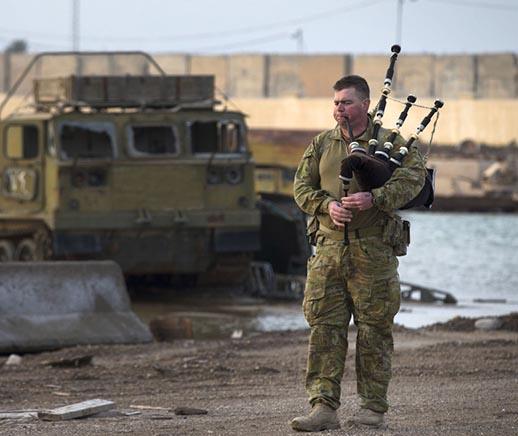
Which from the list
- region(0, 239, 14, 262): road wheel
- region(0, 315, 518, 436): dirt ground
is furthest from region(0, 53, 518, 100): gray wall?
region(0, 315, 518, 436): dirt ground

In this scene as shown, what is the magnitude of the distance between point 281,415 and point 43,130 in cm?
1027

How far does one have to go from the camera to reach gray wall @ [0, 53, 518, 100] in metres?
77.3

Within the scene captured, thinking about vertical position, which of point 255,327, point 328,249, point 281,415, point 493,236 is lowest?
point 493,236

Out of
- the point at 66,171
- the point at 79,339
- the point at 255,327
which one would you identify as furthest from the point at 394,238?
the point at 66,171

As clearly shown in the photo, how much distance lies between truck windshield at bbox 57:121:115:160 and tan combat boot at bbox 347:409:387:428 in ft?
34.9

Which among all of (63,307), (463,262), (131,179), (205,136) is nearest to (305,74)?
(463,262)

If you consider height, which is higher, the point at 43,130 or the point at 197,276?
the point at 43,130

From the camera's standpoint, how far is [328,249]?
762cm

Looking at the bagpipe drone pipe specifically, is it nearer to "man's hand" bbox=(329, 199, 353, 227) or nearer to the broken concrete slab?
"man's hand" bbox=(329, 199, 353, 227)

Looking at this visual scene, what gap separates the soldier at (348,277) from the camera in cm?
755

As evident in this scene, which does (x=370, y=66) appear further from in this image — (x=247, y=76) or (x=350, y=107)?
(x=350, y=107)

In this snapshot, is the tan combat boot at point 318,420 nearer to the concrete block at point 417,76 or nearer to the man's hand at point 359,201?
the man's hand at point 359,201

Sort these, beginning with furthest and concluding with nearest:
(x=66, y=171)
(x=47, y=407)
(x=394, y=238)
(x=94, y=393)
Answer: (x=66, y=171), (x=94, y=393), (x=47, y=407), (x=394, y=238)

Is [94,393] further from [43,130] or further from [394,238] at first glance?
[43,130]
